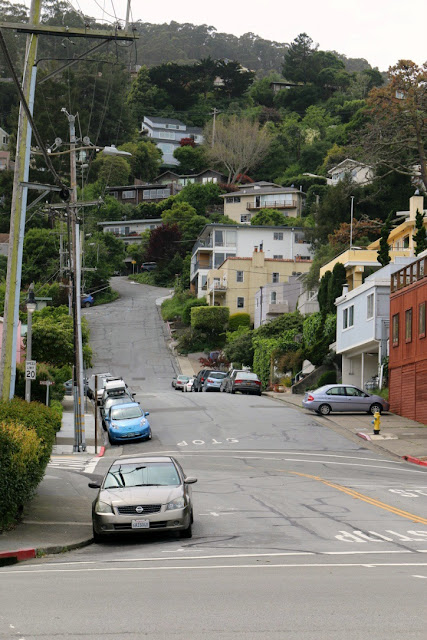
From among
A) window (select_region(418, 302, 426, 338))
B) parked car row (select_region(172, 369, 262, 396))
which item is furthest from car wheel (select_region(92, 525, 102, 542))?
parked car row (select_region(172, 369, 262, 396))

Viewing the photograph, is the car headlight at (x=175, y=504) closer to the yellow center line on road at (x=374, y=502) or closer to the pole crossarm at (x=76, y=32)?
the yellow center line on road at (x=374, y=502)

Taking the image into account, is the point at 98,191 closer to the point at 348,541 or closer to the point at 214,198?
the point at 214,198

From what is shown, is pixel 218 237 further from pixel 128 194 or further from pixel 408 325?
pixel 408 325

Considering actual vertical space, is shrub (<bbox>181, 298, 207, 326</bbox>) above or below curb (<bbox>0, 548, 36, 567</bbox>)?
above

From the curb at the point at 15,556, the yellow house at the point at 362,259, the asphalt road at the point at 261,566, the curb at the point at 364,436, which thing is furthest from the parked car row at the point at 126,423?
the yellow house at the point at 362,259

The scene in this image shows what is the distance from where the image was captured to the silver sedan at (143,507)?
1634 cm

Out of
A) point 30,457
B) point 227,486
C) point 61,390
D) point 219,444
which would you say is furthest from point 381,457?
point 61,390

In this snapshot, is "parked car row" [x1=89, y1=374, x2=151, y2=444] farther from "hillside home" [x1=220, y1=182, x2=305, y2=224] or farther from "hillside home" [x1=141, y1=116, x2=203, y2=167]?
"hillside home" [x1=141, y1=116, x2=203, y2=167]

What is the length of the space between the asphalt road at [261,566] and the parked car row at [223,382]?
2097 cm

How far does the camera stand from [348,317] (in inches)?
2185

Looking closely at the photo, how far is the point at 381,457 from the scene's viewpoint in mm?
32906

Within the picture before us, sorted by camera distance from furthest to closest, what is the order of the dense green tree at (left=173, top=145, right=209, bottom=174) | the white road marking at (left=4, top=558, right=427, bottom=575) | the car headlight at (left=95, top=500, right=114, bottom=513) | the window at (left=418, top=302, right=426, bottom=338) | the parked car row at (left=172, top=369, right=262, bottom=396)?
the dense green tree at (left=173, top=145, right=209, bottom=174) < the parked car row at (left=172, top=369, right=262, bottom=396) < the window at (left=418, top=302, right=426, bottom=338) < the car headlight at (left=95, top=500, right=114, bottom=513) < the white road marking at (left=4, top=558, right=427, bottom=575)

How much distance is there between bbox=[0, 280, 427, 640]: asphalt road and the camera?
880 cm

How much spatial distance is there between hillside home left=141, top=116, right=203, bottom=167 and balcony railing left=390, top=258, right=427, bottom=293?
408 feet
